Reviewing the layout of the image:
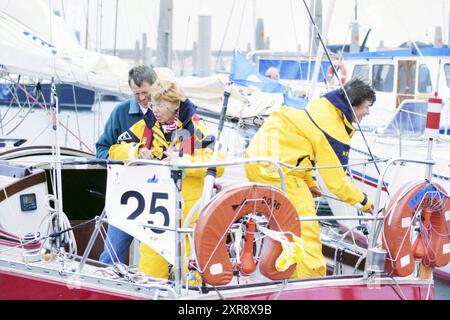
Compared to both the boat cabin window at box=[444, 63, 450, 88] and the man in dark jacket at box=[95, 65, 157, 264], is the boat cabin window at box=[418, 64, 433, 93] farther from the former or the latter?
the man in dark jacket at box=[95, 65, 157, 264]

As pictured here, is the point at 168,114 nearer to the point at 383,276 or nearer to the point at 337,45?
the point at 383,276

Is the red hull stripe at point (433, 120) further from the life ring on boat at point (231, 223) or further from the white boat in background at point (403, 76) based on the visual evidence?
the white boat in background at point (403, 76)

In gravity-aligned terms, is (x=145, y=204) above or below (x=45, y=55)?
below

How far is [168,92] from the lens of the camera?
4.04 metres

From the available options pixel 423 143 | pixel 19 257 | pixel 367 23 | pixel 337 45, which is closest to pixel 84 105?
pixel 337 45

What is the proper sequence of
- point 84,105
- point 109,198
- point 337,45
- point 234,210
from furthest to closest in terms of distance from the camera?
point 84,105, point 337,45, point 109,198, point 234,210

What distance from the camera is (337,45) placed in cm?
1853

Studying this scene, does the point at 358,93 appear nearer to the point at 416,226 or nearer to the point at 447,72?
the point at 416,226

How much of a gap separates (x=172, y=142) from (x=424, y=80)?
7725mm

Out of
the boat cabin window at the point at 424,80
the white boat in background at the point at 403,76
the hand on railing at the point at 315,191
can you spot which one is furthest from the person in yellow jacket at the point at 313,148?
the boat cabin window at the point at 424,80

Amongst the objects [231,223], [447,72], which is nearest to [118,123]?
[231,223]

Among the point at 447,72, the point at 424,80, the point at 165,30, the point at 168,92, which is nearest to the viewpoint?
the point at 168,92

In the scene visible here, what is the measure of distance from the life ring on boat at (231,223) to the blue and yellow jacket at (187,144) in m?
0.29

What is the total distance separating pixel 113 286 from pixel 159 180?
0.65m
